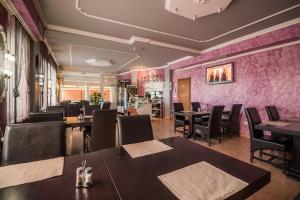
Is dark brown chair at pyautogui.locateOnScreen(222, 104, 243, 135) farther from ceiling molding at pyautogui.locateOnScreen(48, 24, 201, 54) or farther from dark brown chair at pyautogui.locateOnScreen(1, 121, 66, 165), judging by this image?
dark brown chair at pyautogui.locateOnScreen(1, 121, 66, 165)

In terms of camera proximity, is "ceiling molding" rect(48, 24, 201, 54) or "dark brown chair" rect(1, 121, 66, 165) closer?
"dark brown chair" rect(1, 121, 66, 165)

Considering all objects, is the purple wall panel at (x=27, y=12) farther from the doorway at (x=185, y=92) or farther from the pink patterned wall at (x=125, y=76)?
the pink patterned wall at (x=125, y=76)

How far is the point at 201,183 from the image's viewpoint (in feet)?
2.64

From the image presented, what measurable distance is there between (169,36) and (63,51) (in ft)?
13.8

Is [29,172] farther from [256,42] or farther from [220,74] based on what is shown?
[220,74]

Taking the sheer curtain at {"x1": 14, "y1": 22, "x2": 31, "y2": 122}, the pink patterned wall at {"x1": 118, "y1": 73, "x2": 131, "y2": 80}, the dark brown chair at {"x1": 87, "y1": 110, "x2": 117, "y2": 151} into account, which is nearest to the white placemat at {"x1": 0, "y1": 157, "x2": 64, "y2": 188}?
the dark brown chair at {"x1": 87, "y1": 110, "x2": 117, "y2": 151}

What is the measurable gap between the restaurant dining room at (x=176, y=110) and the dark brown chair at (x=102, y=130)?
0.02 m

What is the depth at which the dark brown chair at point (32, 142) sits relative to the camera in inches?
A: 47.1

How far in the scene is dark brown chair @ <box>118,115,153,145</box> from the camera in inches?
64.8

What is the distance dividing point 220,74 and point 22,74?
18.6ft

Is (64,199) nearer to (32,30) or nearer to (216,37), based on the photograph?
(32,30)

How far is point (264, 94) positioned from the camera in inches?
169

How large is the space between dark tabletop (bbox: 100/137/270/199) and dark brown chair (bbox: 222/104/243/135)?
11.6 feet

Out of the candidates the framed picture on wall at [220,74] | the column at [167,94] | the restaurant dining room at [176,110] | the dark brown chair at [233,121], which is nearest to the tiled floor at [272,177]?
the restaurant dining room at [176,110]
